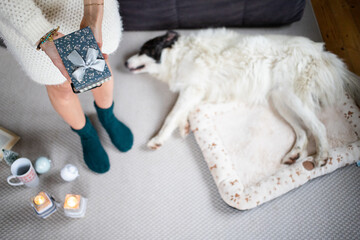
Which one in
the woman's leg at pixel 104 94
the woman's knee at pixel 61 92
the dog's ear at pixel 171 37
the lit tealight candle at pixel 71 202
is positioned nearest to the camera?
the woman's knee at pixel 61 92

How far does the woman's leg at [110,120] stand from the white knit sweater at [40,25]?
243 millimetres

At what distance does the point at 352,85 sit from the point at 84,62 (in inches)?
59.6

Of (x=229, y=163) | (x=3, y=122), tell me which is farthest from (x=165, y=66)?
(x=3, y=122)

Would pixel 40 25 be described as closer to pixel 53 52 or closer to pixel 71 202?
pixel 53 52

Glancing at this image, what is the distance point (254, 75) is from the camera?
1.49 m

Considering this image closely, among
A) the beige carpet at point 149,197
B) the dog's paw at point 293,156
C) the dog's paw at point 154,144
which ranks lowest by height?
the beige carpet at point 149,197

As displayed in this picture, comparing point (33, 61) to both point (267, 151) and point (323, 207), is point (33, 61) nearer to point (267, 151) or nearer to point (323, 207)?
point (267, 151)

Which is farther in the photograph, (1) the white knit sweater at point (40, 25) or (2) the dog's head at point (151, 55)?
(2) the dog's head at point (151, 55)

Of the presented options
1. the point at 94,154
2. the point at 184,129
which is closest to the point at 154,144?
Result: the point at 184,129

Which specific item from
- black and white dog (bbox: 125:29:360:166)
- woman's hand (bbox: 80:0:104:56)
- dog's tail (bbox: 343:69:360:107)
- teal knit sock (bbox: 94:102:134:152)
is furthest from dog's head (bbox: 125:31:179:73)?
dog's tail (bbox: 343:69:360:107)

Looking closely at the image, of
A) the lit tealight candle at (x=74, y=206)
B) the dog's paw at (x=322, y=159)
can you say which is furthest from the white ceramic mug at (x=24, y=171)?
the dog's paw at (x=322, y=159)

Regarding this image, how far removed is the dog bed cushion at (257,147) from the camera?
4.40 ft

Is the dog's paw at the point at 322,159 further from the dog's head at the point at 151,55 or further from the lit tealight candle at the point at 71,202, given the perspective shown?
the lit tealight candle at the point at 71,202

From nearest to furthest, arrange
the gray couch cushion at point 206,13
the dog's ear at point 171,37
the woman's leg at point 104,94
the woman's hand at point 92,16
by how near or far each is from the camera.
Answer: the woman's hand at point 92,16
the woman's leg at point 104,94
the dog's ear at point 171,37
the gray couch cushion at point 206,13
